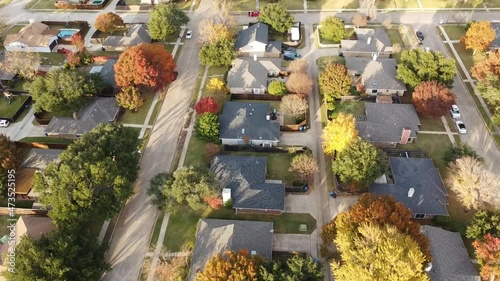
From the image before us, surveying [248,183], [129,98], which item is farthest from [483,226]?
[129,98]

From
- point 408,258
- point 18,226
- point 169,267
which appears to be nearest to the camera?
point 408,258

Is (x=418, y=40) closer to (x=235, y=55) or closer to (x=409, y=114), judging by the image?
(x=409, y=114)

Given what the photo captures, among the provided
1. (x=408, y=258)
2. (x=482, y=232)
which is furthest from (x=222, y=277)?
(x=482, y=232)

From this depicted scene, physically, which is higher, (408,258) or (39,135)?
(408,258)

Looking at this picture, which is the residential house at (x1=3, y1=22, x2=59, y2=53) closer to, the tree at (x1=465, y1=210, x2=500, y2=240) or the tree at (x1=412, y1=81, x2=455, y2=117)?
the tree at (x1=412, y1=81, x2=455, y2=117)

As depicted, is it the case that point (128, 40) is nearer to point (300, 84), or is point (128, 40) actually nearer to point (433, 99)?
point (300, 84)

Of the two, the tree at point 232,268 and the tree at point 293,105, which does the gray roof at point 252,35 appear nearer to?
the tree at point 293,105

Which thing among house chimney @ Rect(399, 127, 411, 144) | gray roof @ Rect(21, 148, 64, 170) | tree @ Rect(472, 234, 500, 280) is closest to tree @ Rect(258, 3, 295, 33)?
house chimney @ Rect(399, 127, 411, 144)
